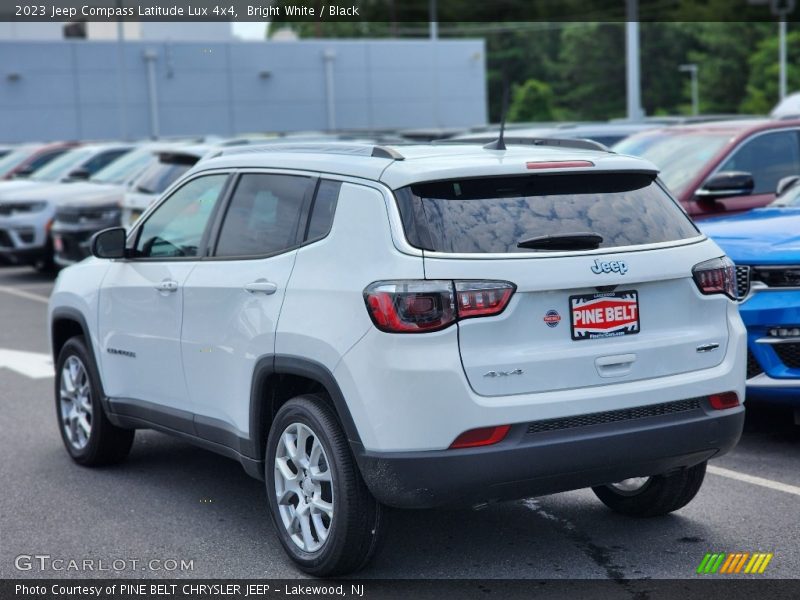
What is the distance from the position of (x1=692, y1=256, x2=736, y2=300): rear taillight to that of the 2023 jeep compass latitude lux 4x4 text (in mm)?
11

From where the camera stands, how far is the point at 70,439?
23.3ft

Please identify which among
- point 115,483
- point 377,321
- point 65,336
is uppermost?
point 377,321

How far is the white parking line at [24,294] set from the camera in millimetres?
15355

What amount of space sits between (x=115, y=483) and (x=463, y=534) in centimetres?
213

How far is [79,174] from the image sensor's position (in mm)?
18953

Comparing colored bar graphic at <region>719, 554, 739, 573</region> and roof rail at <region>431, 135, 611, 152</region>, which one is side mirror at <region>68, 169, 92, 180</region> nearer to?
roof rail at <region>431, 135, 611, 152</region>

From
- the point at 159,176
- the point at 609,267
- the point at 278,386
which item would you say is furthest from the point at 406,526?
the point at 159,176

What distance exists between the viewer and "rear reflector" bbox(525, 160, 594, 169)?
4.83 m

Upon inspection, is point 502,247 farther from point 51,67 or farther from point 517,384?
point 51,67

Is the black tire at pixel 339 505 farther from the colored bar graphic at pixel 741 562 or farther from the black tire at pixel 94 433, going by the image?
the black tire at pixel 94 433

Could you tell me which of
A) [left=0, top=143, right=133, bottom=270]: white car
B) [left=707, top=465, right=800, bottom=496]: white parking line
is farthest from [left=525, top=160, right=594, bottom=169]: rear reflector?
[left=0, top=143, right=133, bottom=270]: white car

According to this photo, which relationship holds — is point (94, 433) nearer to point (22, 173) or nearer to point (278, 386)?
point (278, 386)

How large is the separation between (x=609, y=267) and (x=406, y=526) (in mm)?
1768

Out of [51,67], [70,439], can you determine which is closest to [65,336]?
[70,439]
